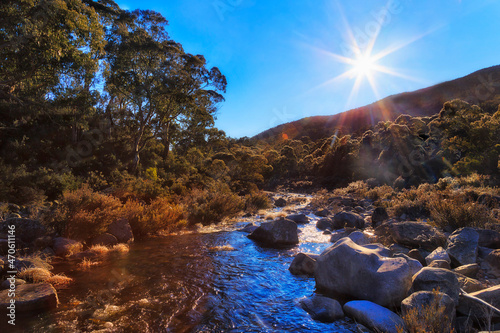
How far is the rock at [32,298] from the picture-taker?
3818 mm

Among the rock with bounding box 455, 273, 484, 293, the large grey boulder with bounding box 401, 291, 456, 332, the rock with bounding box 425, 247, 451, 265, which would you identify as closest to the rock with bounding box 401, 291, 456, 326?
the large grey boulder with bounding box 401, 291, 456, 332

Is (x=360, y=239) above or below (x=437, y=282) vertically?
above

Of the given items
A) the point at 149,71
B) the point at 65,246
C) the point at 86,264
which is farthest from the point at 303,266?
the point at 149,71

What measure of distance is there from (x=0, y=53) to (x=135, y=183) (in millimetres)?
A: 6806

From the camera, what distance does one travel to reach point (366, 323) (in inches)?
148

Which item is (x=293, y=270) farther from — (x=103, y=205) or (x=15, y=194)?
(x=15, y=194)

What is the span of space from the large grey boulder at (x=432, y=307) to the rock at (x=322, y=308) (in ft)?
3.33

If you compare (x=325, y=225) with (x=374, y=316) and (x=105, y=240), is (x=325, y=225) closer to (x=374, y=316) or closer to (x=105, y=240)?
(x=374, y=316)

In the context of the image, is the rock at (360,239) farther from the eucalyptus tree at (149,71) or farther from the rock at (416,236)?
the eucalyptus tree at (149,71)

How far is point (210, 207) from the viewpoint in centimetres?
1346

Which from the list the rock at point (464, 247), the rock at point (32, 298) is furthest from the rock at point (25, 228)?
the rock at point (464, 247)

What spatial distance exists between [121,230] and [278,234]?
17.2ft

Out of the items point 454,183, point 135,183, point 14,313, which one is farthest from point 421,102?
point 14,313

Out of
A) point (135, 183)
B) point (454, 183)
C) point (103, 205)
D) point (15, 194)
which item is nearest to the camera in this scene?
point (103, 205)
